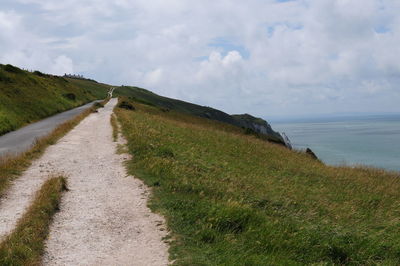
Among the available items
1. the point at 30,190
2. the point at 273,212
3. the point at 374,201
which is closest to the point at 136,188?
the point at 30,190

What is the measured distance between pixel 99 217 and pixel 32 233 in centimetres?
214

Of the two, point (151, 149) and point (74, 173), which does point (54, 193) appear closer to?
point (74, 173)

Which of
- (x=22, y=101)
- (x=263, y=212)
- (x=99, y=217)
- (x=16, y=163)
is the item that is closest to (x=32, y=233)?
(x=99, y=217)

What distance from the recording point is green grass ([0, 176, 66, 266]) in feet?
22.7

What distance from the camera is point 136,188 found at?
1292 cm

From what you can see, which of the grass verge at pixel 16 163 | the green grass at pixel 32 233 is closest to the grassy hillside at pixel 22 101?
the grass verge at pixel 16 163

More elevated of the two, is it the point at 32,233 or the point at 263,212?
the point at 263,212

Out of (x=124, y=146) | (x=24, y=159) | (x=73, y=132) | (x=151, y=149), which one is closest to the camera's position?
(x=24, y=159)

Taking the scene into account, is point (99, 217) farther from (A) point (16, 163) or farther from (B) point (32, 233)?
(A) point (16, 163)

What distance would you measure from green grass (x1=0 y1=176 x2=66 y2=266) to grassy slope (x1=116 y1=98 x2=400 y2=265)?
290cm

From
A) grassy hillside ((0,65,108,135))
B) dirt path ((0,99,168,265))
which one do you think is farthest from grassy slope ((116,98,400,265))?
grassy hillside ((0,65,108,135))

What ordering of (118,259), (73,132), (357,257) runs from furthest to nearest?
1. (73,132)
2. (357,257)
3. (118,259)

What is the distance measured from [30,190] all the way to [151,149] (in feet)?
23.3

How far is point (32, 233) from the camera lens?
27.0 feet
